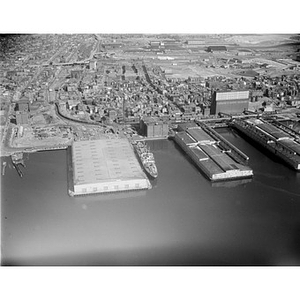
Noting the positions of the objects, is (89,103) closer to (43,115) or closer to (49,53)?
Answer: (43,115)

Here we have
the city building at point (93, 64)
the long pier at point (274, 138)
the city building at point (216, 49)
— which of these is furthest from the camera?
the city building at point (93, 64)

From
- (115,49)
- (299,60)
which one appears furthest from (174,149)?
(299,60)

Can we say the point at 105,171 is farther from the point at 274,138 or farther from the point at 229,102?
the point at 229,102

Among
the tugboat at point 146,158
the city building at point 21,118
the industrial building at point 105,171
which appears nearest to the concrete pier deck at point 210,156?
the tugboat at point 146,158

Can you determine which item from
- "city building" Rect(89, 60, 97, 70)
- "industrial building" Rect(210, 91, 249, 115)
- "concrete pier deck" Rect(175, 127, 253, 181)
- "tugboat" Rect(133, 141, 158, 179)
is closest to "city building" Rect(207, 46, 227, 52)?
"concrete pier deck" Rect(175, 127, 253, 181)

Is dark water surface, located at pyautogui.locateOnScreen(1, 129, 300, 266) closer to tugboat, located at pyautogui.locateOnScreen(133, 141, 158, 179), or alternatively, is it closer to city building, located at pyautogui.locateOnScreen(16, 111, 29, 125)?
tugboat, located at pyautogui.locateOnScreen(133, 141, 158, 179)

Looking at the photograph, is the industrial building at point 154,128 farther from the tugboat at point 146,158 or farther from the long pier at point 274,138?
the long pier at point 274,138
